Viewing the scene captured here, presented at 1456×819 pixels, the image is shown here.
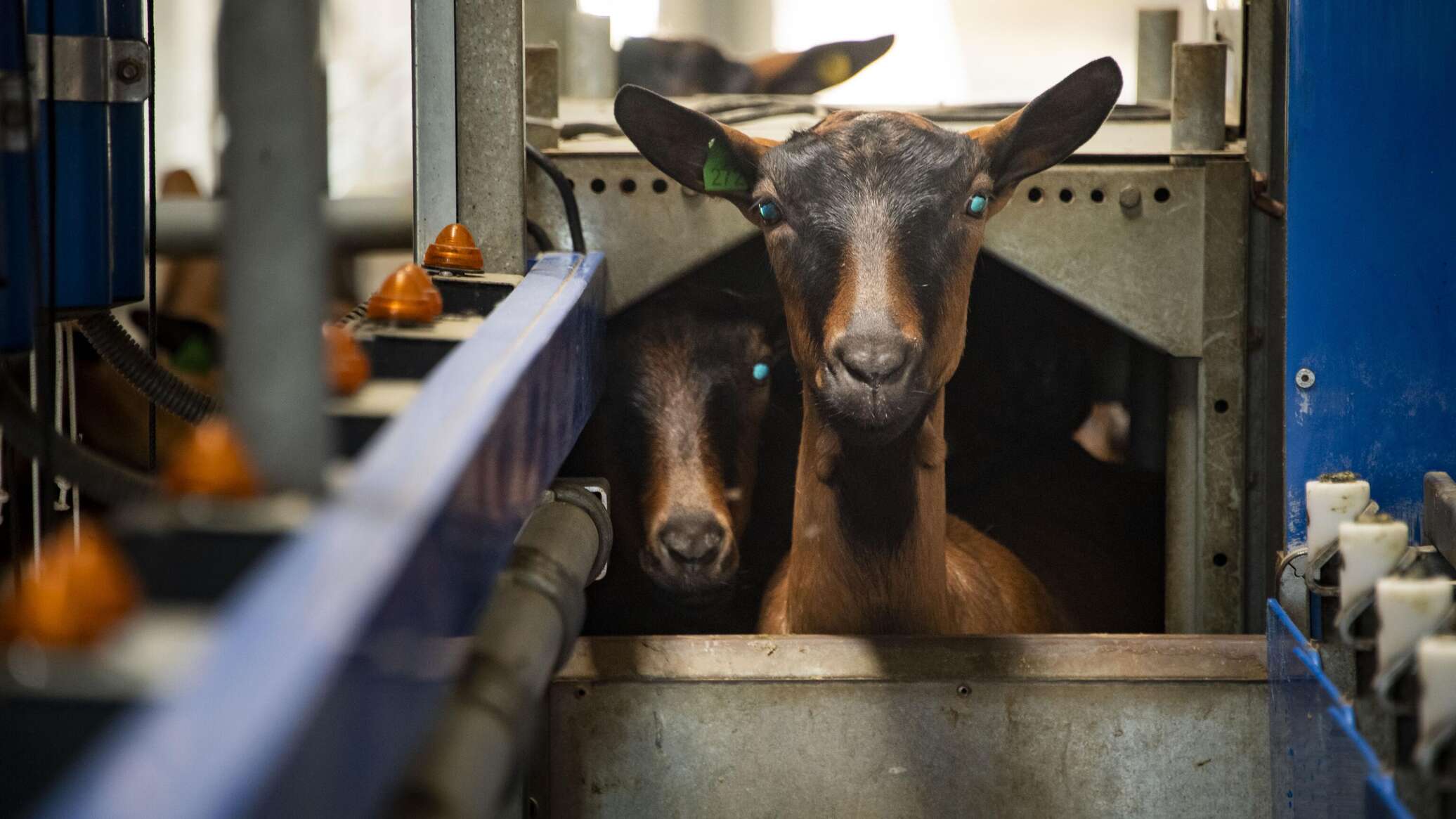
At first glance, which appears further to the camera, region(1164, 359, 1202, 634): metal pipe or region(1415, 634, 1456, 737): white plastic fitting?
region(1164, 359, 1202, 634): metal pipe

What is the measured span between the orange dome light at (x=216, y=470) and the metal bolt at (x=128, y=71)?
138 centimetres

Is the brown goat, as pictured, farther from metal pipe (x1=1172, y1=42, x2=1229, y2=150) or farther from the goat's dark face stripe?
metal pipe (x1=1172, y1=42, x2=1229, y2=150)

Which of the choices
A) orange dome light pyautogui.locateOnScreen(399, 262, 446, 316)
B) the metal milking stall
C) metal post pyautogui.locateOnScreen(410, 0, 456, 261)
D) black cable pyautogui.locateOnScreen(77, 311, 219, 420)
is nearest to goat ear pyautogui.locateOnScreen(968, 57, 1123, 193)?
the metal milking stall

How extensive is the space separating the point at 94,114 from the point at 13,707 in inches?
58.5

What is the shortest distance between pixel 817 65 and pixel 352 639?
8.11 feet

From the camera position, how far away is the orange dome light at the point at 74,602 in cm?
86

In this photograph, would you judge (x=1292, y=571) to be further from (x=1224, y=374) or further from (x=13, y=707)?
(x=13, y=707)

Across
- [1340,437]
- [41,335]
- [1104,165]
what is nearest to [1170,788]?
[1340,437]

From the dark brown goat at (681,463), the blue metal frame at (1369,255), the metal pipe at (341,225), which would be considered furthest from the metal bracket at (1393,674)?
the metal pipe at (341,225)

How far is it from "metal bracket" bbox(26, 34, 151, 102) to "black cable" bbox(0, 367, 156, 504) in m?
0.50

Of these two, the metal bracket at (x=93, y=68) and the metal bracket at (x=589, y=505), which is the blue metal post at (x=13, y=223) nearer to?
the metal bracket at (x=93, y=68)

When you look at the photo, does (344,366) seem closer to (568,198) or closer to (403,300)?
(403,300)

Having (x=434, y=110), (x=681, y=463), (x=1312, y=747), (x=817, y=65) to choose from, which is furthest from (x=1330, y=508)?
(x=434, y=110)

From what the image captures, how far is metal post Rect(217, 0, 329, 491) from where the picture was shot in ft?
3.25
